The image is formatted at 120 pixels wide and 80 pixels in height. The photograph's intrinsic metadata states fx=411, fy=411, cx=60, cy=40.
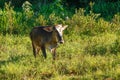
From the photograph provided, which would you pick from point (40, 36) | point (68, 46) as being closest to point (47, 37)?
point (40, 36)

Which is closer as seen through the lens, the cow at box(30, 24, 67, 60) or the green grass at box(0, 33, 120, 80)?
the green grass at box(0, 33, 120, 80)

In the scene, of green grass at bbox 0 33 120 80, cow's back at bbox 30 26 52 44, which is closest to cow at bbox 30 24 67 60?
cow's back at bbox 30 26 52 44

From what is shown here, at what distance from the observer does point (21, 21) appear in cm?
1331

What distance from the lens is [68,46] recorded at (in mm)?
11648

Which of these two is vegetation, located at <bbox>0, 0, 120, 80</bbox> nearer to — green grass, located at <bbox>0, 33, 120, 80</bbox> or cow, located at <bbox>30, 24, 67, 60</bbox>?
green grass, located at <bbox>0, 33, 120, 80</bbox>

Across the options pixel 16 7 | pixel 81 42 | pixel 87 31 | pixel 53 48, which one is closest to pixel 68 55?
pixel 53 48

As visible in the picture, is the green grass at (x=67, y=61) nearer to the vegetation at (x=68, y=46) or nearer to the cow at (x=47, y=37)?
the vegetation at (x=68, y=46)

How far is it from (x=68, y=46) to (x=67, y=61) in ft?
5.20

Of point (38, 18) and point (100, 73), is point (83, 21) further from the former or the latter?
point (100, 73)

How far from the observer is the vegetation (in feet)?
30.3

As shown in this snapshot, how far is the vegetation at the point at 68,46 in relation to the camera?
30.3ft

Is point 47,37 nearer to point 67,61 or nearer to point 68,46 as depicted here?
point 67,61

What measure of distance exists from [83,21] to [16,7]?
13.4 feet

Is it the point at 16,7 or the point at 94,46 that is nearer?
the point at 94,46
